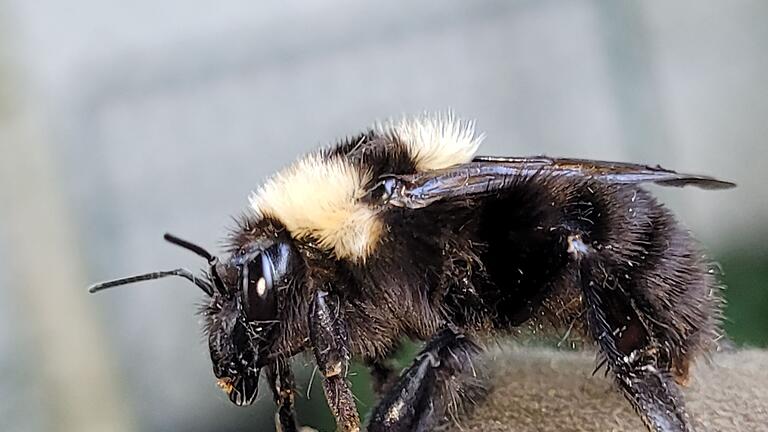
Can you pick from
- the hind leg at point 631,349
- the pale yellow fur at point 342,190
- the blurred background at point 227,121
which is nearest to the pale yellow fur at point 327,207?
the pale yellow fur at point 342,190

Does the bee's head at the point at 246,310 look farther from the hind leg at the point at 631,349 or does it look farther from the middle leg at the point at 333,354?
the hind leg at the point at 631,349

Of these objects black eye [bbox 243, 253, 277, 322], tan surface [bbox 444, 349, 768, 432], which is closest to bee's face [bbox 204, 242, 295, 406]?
black eye [bbox 243, 253, 277, 322]

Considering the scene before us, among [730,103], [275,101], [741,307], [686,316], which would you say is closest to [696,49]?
[730,103]

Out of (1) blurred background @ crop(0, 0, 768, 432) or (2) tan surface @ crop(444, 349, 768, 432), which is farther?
(1) blurred background @ crop(0, 0, 768, 432)

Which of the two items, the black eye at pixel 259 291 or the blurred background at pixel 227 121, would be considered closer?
the black eye at pixel 259 291

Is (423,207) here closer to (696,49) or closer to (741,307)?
(741,307)

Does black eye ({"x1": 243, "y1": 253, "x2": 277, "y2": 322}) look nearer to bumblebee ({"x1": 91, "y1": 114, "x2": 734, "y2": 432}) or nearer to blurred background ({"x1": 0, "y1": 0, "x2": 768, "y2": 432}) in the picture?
bumblebee ({"x1": 91, "y1": 114, "x2": 734, "y2": 432})

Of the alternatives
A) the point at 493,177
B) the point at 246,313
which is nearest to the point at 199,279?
the point at 246,313
